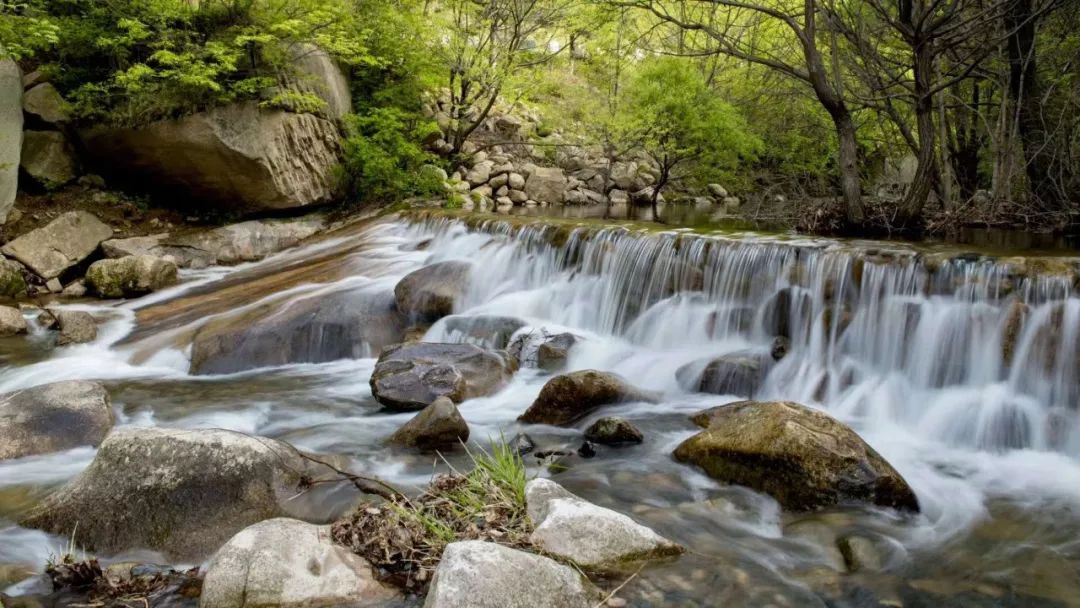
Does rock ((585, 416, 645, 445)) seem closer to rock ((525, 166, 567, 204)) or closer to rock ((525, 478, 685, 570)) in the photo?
rock ((525, 478, 685, 570))

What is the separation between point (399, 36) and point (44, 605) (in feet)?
48.8

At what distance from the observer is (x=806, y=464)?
402 cm

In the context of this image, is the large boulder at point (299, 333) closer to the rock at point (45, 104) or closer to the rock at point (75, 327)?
the rock at point (75, 327)

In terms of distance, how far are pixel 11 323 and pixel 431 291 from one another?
210 inches

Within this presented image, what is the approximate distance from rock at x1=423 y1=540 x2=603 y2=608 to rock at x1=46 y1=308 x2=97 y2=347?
297 inches

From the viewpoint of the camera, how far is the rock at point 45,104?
1218cm

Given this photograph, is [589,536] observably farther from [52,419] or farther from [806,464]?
[52,419]

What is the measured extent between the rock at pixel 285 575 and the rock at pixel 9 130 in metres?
11.2

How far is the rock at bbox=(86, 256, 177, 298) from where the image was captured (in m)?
10.4

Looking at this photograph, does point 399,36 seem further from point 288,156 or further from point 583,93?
point 583,93

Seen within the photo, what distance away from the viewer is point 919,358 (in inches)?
234

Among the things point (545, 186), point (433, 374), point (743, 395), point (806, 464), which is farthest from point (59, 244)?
point (545, 186)

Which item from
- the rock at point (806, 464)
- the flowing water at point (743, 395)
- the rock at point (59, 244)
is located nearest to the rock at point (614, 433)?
the flowing water at point (743, 395)

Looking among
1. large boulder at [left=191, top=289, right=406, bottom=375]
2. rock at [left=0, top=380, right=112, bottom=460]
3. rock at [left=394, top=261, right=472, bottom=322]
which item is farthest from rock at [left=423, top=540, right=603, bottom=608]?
rock at [left=394, top=261, right=472, bottom=322]
